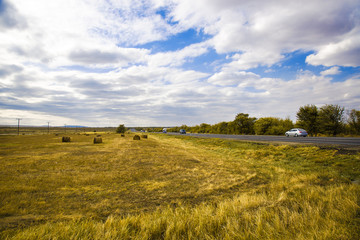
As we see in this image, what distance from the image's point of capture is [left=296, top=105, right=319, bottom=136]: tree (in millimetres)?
36969

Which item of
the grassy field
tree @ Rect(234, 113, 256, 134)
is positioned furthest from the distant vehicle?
the grassy field

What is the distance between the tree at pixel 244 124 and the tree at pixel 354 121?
72.8 ft

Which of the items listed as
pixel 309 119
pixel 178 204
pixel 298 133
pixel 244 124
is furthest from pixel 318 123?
pixel 178 204

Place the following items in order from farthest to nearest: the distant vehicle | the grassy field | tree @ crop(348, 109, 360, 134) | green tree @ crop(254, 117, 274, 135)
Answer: green tree @ crop(254, 117, 274, 135) → tree @ crop(348, 109, 360, 134) → the distant vehicle → the grassy field

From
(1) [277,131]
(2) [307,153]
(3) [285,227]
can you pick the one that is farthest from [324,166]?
(1) [277,131]

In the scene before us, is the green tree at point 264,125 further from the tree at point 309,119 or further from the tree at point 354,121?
the tree at point 354,121

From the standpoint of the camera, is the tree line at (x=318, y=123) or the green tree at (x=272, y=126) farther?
the green tree at (x=272, y=126)

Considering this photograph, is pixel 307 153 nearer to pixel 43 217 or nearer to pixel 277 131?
pixel 43 217

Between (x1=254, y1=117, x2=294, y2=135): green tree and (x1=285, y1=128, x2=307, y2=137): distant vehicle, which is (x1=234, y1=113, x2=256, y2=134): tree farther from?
(x1=285, y1=128, x2=307, y2=137): distant vehicle

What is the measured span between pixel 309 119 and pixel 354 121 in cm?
712

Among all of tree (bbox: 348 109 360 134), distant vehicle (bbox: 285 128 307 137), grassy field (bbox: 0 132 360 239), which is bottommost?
grassy field (bbox: 0 132 360 239)

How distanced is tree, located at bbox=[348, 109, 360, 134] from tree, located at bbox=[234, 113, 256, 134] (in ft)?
72.8

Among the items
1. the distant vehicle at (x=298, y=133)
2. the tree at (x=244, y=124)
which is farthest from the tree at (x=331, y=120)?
the tree at (x=244, y=124)

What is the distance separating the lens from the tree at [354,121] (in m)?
32.8
